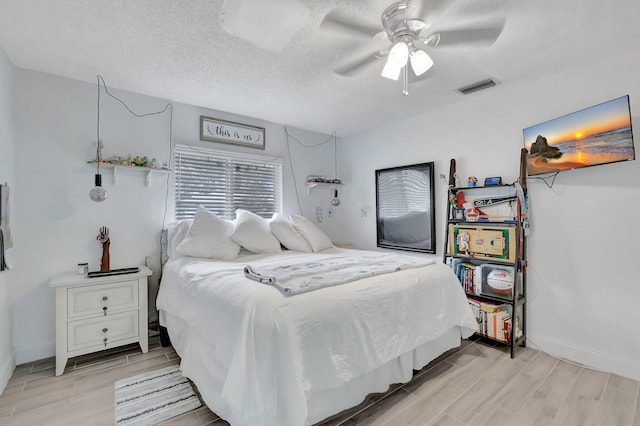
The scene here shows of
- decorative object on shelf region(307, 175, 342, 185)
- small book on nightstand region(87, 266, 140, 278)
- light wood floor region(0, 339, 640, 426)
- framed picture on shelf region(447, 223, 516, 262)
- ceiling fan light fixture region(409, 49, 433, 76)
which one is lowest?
light wood floor region(0, 339, 640, 426)

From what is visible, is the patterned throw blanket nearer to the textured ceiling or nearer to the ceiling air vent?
the textured ceiling

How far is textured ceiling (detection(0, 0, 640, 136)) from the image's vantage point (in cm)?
166

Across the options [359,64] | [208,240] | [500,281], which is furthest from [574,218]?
[208,240]

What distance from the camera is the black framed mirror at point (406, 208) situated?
3400mm

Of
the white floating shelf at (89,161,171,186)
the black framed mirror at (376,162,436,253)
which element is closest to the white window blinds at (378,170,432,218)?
the black framed mirror at (376,162,436,253)

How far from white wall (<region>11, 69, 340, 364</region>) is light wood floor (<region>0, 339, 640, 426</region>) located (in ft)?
1.79

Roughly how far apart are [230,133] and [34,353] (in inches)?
106

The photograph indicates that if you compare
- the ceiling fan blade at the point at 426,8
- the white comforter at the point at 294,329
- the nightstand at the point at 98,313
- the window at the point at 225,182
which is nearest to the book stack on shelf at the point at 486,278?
the white comforter at the point at 294,329

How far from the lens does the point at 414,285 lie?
2.01 metres

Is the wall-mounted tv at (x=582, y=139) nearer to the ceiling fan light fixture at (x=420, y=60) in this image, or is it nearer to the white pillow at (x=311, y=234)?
the ceiling fan light fixture at (x=420, y=60)

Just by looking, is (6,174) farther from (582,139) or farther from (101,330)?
(582,139)

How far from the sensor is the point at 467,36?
174 centimetres

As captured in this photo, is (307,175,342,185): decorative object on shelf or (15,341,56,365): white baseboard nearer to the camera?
(15,341,56,365): white baseboard

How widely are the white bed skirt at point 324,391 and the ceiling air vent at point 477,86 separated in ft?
7.16
